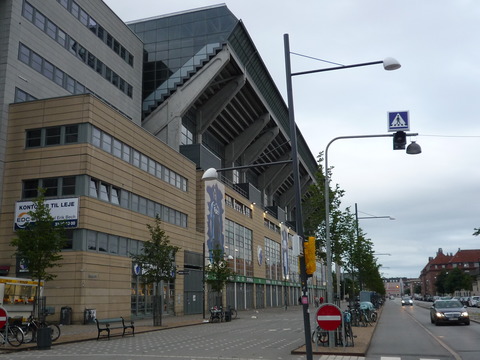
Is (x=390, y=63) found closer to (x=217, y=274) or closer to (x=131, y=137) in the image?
(x=131, y=137)

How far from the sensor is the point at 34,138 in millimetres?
34219

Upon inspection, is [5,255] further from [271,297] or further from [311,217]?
[271,297]

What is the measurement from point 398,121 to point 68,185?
23648 millimetres

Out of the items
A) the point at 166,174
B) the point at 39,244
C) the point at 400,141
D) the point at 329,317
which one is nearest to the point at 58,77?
the point at 166,174

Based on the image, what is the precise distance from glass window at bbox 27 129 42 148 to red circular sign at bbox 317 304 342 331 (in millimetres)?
25542

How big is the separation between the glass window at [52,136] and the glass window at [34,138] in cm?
57

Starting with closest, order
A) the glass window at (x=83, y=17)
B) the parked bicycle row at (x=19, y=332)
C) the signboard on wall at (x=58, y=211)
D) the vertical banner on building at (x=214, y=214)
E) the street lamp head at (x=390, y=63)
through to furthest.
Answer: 1. the street lamp head at (x=390, y=63)
2. the parked bicycle row at (x=19, y=332)
3. the signboard on wall at (x=58, y=211)
4. the glass window at (x=83, y=17)
5. the vertical banner on building at (x=214, y=214)

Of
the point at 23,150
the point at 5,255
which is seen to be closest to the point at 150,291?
the point at 5,255

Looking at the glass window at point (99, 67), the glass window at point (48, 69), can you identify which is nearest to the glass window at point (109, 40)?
the glass window at point (99, 67)

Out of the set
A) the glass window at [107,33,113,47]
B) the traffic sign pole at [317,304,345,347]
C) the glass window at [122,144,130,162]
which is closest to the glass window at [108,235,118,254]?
the glass window at [122,144,130,162]

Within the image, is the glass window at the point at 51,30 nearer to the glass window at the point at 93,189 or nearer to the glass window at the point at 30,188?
the glass window at the point at 30,188

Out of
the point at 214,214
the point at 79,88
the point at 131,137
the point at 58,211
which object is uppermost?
the point at 79,88

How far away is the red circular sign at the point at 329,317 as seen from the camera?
14195 mm

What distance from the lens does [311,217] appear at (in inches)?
1064
